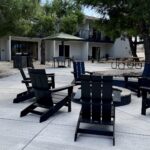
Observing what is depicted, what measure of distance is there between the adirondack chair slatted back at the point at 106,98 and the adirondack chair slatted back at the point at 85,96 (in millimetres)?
269

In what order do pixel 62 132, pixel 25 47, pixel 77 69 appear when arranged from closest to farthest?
pixel 62 132 → pixel 77 69 → pixel 25 47

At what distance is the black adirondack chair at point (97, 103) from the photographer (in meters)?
5.45

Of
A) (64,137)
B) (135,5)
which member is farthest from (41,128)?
(135,5)

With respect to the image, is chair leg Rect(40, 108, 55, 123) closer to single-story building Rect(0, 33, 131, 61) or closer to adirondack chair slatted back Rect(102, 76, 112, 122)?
adirondack chair slatted back Rect(102, 76, 112, 122)

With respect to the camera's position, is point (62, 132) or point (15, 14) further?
point (15, 14)

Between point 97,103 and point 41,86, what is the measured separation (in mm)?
1611

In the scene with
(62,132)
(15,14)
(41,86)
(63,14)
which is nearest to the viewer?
(62,132)

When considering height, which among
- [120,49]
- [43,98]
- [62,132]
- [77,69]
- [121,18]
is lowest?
[62,132]

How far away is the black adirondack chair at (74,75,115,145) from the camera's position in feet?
17.9

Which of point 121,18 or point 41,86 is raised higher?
point 121,18

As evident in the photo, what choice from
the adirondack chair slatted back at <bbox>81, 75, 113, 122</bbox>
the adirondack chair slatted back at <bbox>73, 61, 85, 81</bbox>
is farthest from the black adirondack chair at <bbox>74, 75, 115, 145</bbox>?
the adirondack chair slatted back at <bbox>73, 61, 85, 81</bbox>

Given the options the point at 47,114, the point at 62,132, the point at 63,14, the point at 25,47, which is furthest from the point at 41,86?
the point at 25,47

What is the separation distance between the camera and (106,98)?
5.56m

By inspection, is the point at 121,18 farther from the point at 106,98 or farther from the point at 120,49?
the point at 120,49
